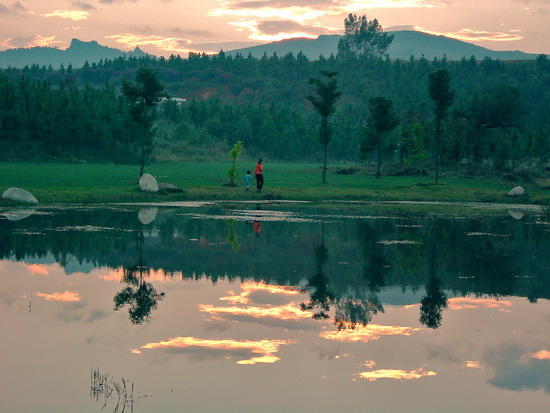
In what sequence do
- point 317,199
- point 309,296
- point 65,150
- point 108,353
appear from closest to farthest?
point 108,353
point 309,296
point 317,199
point 65,150

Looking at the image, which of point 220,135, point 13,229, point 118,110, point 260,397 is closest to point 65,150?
point 118,110

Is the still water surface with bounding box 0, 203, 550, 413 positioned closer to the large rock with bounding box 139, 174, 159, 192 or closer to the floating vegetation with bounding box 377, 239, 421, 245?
the floating vegetation with bounding box 377, 239, 421, 245

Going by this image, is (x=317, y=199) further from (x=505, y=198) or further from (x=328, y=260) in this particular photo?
(x=328, y=260)

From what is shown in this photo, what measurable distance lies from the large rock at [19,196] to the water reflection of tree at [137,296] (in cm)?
2313

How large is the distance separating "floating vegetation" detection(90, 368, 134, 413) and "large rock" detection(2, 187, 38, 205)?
33941 millimetres

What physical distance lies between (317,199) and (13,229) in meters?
28.3

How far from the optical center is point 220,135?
162 metres

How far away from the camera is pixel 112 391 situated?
475 inches

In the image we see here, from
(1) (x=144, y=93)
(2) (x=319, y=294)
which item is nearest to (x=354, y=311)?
(2) (x=319, y=294)

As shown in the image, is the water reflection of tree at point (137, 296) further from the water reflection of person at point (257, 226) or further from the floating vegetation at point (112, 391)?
the water reflection of person at point (257, 226)

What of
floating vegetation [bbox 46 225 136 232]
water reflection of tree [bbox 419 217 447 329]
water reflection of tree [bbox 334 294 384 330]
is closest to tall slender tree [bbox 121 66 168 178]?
floating vegetation [bbox 46 225 136 232]

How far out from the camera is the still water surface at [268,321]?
1225 cm

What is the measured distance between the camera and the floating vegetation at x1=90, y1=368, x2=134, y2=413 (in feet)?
37.7

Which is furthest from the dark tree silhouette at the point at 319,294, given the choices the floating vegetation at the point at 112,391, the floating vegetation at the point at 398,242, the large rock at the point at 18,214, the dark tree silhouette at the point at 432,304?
the large rock at the point at 18,214
